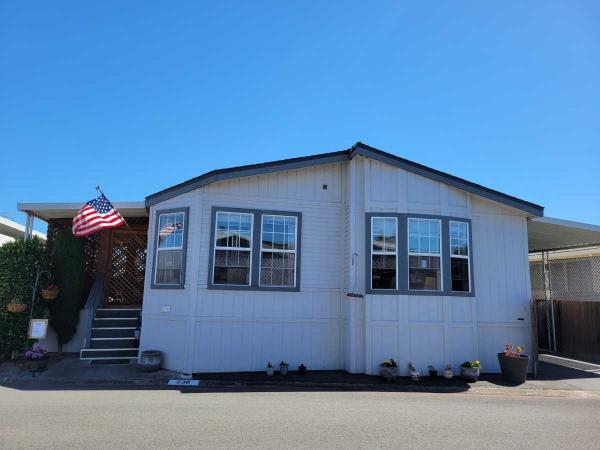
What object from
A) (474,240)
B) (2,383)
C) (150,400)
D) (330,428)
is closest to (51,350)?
(2,383)

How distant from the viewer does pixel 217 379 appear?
29.4 ft

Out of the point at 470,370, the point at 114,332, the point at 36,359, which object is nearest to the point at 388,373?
the point at 470,370

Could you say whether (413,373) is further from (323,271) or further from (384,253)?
(323,271)

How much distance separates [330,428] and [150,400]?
3044mm

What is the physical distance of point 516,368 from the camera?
956 centimetres

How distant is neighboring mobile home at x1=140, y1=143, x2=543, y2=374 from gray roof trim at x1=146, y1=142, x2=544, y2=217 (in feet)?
0.08

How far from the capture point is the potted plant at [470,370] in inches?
375

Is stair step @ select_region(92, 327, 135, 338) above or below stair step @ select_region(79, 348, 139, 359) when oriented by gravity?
above

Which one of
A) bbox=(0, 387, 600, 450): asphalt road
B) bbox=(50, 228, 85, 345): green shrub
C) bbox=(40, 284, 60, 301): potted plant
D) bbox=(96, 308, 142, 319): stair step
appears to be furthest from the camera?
bbox=(96, 308, 142, 319): stair step

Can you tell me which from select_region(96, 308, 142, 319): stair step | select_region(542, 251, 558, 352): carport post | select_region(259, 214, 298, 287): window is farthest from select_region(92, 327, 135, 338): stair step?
select_region(542, 251, 558, 352): carport post

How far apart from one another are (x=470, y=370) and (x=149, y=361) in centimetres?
665

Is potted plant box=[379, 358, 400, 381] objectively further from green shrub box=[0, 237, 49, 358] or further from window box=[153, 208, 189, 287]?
green shrub box=[0, 237, 49, 358]

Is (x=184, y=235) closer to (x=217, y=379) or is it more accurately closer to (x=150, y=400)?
(x=217, y=379)

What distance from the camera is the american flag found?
10.1 m
